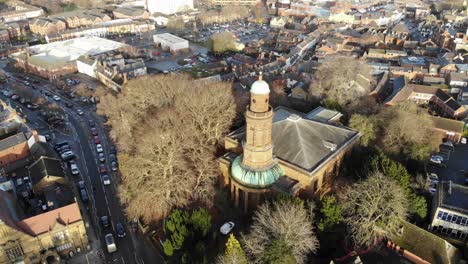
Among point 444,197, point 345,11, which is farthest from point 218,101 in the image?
point 345,11

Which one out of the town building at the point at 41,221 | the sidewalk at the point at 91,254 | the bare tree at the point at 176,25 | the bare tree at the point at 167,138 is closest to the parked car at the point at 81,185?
the town building at the point at 41,221

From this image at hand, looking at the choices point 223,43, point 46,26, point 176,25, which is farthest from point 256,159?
point 46,26

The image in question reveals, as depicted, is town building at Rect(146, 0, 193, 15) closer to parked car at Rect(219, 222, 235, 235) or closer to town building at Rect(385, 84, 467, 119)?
town building at Rect(385, 84, 467, 119)

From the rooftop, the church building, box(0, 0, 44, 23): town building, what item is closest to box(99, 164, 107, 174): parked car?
the church building

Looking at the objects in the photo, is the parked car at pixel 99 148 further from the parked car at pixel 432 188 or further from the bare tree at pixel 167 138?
the parked car at pixel 432 188

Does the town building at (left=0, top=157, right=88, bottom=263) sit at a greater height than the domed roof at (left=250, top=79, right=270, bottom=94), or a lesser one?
lesser

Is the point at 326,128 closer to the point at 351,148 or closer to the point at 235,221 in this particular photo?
the point at 351,148
